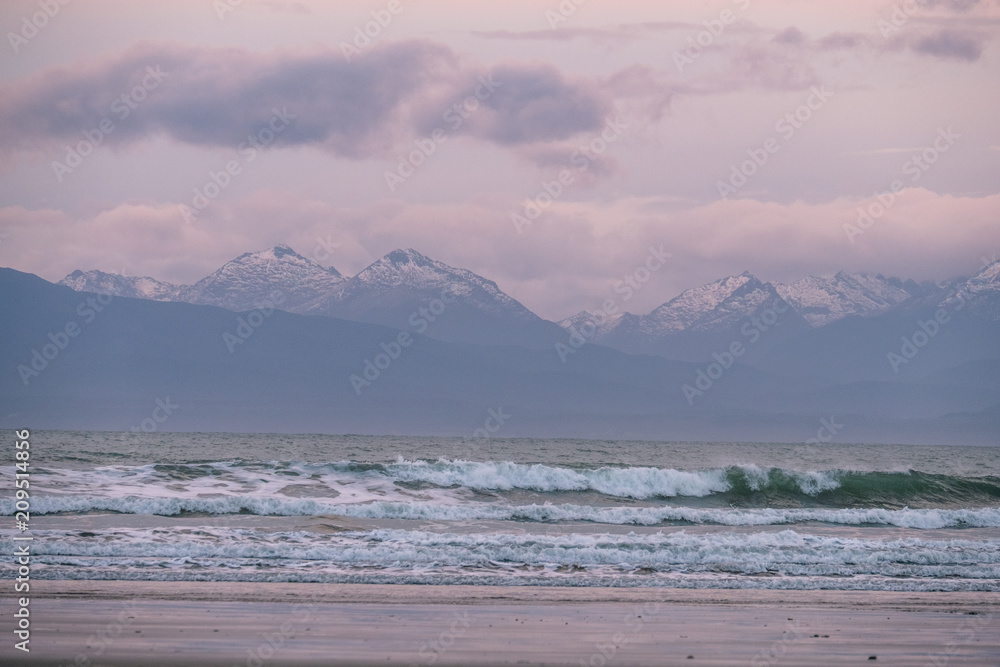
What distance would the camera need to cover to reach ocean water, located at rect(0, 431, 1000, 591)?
19.1m

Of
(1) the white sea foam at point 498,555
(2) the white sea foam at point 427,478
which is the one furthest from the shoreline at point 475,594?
(2) the white sea foam at point 427,478

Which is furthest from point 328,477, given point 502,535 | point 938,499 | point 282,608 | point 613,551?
point 938,499

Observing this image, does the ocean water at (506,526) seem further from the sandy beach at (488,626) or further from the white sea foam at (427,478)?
the sandy beach at (488,626)

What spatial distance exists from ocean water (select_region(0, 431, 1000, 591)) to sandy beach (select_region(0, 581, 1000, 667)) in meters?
1.45

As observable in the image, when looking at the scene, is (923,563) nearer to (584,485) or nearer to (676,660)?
(676,660)

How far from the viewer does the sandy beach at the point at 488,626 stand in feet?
40.1

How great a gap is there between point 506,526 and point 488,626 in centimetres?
1330

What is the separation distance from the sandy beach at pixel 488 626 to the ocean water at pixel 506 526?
1.45 metres

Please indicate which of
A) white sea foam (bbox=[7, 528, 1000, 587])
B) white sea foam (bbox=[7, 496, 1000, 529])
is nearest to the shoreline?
white sea foam (bbox=[7, 528, 1000, 587])

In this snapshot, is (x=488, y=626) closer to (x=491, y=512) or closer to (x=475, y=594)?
(x=475, y=594)

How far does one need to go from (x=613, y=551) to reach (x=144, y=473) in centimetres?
2436

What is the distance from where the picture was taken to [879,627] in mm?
14477

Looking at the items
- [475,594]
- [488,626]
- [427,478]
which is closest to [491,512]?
[427,478]

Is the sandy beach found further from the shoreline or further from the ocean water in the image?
the ocean water
